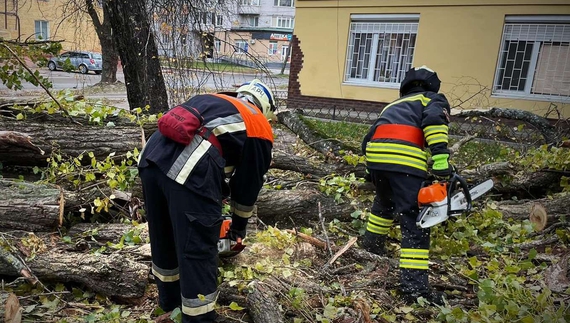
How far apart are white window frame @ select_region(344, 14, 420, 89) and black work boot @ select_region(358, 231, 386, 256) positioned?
27.9 ft

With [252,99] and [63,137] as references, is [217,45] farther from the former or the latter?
[252,99]

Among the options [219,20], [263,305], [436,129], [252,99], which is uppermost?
[219,20]

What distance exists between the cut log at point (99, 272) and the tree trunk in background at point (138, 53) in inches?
138

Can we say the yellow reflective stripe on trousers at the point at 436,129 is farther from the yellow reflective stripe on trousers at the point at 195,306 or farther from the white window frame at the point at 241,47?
the white window frame at the point at 241,47

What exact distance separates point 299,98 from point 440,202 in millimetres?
9896

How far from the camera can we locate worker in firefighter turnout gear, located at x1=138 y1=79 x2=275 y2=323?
214cm

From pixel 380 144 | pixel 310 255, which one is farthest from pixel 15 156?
pixel 380 144

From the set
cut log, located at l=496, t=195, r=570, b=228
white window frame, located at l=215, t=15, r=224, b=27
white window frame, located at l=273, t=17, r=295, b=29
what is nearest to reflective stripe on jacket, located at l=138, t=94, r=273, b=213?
cut log, located at l=496, t=195, r=570, b=228

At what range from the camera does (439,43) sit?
418 inches

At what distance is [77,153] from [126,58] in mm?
2317

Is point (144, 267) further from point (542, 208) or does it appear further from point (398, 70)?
point (398, 70)

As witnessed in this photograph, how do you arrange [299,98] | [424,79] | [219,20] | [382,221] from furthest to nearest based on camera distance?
[299,98] < [219,20] < [382,221] < [424,79]

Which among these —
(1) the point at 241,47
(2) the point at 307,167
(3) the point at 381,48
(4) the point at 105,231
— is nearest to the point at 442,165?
(2) the point at 307,167

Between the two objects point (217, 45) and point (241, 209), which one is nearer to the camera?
point (241, 209)
